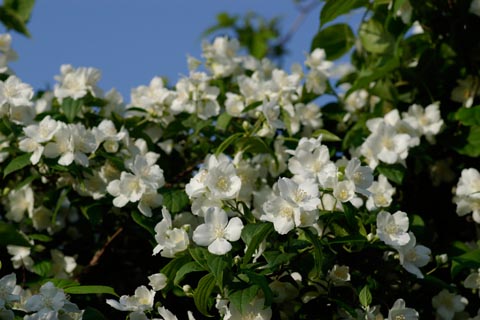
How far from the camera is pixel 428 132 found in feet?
9.20

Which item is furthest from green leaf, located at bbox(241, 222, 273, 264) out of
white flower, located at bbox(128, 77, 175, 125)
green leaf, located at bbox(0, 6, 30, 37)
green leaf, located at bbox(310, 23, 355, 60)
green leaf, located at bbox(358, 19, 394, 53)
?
green leaf, located at bbox(0, 6, 30, 37)

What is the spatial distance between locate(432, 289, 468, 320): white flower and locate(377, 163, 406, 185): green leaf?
38 cm

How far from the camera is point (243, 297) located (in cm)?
191

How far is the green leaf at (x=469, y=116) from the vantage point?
106 inches

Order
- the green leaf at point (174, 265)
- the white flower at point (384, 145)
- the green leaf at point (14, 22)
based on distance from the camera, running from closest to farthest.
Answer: the green leaf at point (174, 265) → the white flower at point (384, 145) → the green leaf at point (14, 22)

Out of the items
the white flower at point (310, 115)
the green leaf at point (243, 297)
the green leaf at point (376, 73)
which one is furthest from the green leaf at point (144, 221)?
the green leaf at point (376, 73)

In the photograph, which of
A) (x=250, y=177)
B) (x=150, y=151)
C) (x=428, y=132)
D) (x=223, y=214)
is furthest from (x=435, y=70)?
(x=223, y=214)

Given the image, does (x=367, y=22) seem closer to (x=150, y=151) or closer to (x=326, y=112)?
(x=326, y=112)

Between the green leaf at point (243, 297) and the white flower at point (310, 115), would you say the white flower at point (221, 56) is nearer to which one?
A: the white flower at point (310, 115)

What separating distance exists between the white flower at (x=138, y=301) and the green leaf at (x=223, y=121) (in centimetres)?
77

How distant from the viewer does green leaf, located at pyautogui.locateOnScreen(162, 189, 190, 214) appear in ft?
7.68

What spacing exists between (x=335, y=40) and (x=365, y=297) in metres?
1.45

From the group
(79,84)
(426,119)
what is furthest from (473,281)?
(79,84)

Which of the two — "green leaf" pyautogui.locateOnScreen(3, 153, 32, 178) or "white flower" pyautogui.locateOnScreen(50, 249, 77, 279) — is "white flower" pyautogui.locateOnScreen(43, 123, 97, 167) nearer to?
"green leaf" pyautogui.locateOnScreen(3, 153, 32, 178)
